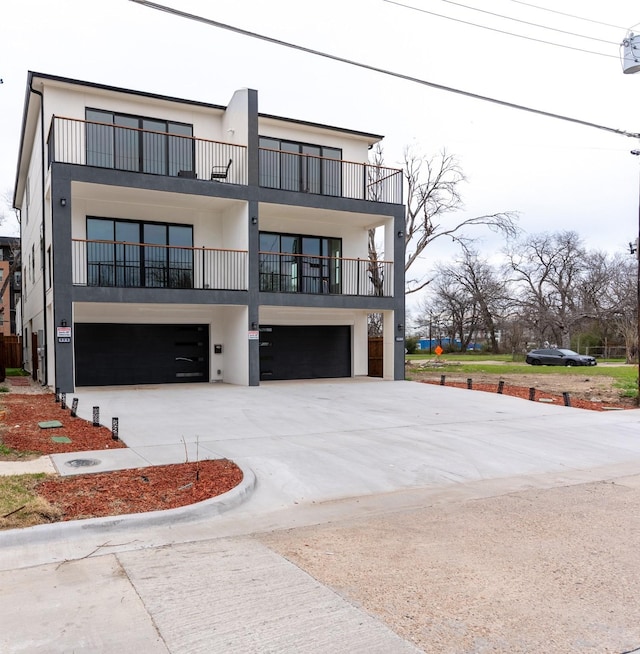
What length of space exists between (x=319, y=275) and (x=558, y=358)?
2440 centimetres

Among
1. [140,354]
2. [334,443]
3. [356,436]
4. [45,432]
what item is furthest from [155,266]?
[334,443]

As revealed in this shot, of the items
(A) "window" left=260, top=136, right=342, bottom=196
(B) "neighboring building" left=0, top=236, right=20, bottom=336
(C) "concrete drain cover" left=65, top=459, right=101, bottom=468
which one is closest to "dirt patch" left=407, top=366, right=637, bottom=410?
(A) "window" left=260, top=136, right=342, bottom=196

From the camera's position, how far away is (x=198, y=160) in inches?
739

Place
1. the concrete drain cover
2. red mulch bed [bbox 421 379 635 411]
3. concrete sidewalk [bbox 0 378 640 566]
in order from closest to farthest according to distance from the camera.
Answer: concrete sidewalk [bbox 0 378 640 566] → the concrete drain cover → red mulch bed [bbox 421 379 635 411]

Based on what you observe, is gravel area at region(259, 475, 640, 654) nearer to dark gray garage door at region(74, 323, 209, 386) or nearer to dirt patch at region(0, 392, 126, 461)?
dirt patch at region(0, 392, 126, 461)

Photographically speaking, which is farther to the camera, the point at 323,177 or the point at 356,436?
the point at 323,177

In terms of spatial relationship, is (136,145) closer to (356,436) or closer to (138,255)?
(138,255)

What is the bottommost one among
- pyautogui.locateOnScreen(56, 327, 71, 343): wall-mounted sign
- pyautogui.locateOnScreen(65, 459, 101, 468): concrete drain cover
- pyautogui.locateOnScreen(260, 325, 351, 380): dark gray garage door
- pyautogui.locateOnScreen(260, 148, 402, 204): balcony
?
pyautogui.locateOnScreen(65, 459, 101, 468): concrete drain cover

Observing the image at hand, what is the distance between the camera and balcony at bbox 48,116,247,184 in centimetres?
1680

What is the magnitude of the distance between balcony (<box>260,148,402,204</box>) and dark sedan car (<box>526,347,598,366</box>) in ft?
74.8

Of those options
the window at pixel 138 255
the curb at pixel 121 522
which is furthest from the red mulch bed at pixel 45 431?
the window at pixel 138 255

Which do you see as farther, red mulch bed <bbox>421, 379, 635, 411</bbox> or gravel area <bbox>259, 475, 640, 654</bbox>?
red mulch bed <bbox>421, 379, 635, 411</bbox>

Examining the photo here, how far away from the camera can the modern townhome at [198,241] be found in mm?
16688

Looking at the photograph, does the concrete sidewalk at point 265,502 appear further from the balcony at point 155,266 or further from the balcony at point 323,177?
the balcony at point 323,177
